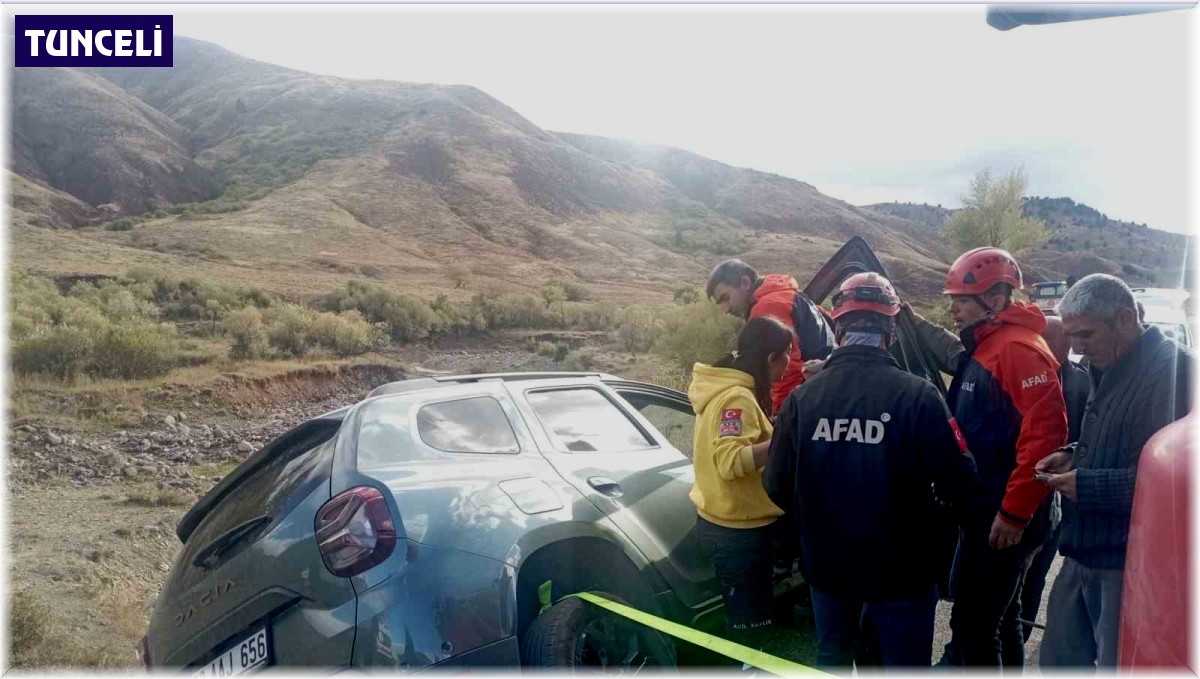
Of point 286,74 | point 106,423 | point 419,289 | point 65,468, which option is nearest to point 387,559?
point 65,468

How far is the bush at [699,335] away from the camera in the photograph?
51.8ft

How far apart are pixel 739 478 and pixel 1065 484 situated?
107 cm

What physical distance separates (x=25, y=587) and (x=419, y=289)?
32.6 metres

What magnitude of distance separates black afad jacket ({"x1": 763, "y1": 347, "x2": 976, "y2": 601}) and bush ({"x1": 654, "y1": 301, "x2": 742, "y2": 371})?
12.6m

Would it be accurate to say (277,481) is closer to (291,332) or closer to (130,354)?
(130,354)

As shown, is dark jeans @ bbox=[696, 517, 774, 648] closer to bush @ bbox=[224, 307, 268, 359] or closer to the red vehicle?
the red vehicle

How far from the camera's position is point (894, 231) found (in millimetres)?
65062

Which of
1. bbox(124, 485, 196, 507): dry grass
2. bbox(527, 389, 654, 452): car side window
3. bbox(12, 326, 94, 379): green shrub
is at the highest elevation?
bbox(527, 389, 654, 452): car side window

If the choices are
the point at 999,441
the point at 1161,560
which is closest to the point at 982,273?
the point at 999,441

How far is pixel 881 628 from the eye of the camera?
2.65 m

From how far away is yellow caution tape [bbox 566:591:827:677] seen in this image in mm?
2289

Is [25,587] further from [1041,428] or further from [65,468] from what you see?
[1041,428]

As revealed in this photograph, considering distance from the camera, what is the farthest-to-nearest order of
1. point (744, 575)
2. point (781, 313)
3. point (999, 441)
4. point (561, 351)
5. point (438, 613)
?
point (561, 351) → point (781, 313) → point (744, 575) → point (999, 441) → point (438, 613)

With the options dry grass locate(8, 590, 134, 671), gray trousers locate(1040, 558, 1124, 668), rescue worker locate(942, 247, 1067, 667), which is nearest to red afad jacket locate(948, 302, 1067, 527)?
rescue worker locate(942, 247, 1067, 667)
